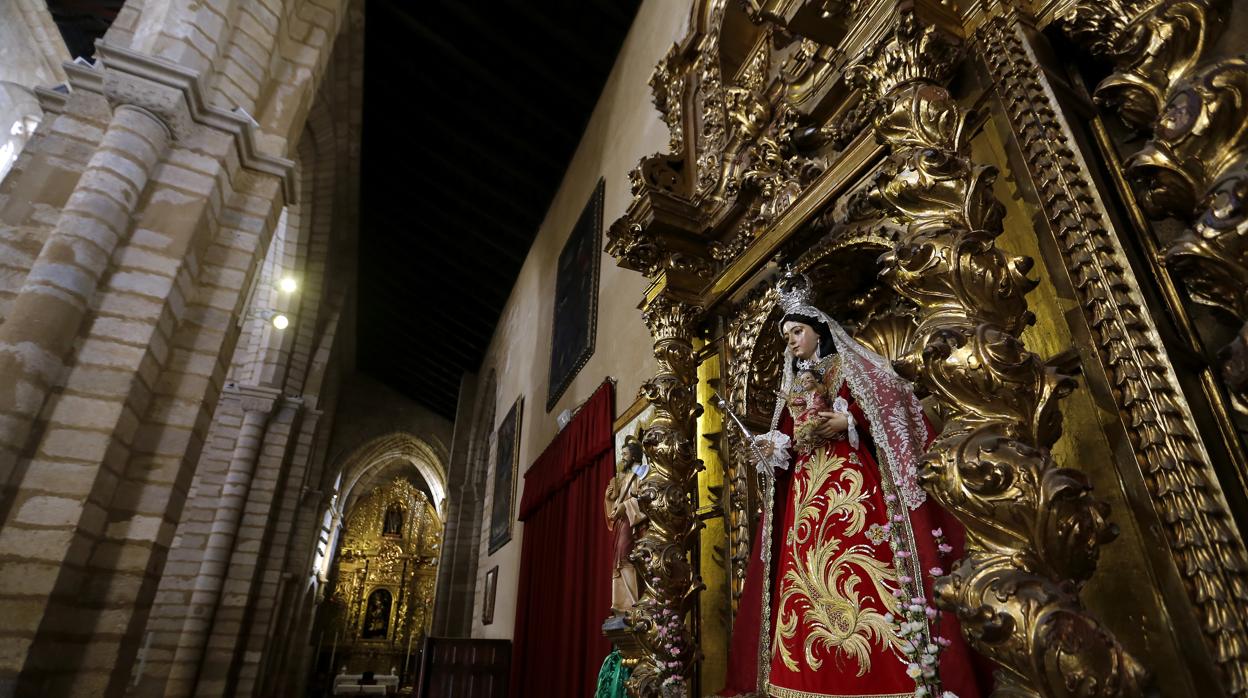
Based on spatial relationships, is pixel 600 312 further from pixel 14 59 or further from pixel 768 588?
pixel 14 59

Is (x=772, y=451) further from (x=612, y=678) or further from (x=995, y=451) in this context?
(x=612, y=678)

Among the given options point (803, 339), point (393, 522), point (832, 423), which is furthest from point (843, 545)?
point (393, 522)

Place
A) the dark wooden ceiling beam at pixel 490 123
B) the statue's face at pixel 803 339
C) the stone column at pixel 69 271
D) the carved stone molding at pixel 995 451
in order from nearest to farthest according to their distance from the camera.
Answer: the carved stone molding at pixel 995 451, the statue's face at pixel 803 339, the stone column at pixel 69 271, the dark wooden ceiling beam at pixel 490 123

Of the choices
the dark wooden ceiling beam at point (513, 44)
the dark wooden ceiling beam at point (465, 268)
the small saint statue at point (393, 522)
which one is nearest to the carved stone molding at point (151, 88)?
the dark wooden ceiling beam at point (513, 44)

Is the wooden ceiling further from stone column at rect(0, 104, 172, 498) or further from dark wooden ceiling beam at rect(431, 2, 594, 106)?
stone column at rect(0, 104, 172, 498)

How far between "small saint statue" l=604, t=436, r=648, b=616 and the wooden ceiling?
4641mm

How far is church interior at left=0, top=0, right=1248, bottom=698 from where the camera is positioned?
1.20 meters

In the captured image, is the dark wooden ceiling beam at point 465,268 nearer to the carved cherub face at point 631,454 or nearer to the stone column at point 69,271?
the stone column at point 69,271

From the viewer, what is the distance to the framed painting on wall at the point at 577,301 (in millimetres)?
5809

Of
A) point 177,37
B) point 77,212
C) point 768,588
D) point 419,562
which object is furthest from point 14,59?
point 419,562

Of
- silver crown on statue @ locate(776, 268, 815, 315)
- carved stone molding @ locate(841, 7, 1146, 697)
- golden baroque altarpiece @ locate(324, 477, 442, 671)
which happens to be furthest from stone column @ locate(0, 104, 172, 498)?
golden baroque altarpiece @ locate(324, 477, 442, 671)

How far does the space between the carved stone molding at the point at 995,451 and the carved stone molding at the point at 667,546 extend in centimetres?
132

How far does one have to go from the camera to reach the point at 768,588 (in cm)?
222

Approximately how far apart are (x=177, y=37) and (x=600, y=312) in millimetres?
3369
